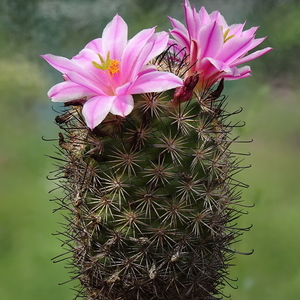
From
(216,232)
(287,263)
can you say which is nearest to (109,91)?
(216,232)

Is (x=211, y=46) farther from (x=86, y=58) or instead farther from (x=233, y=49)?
(x=86, y=58)

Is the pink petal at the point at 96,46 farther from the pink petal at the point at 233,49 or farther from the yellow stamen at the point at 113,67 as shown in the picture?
the pink petal at the point at 233,49

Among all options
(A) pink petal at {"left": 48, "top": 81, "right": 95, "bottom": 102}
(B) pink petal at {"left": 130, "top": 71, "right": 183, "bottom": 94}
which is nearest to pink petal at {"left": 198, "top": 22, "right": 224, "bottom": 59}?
(B) pink petal at {"left": 130, "top": 71, "right": 183, "bottom": 94}

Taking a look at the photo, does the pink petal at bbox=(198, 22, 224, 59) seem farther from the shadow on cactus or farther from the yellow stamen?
the yellow stamen

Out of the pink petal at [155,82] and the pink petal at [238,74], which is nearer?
the pink petal at [155,82]

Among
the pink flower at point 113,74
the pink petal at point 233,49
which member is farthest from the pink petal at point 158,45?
the pink petal at point 233,49

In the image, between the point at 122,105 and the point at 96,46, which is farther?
the point at 96,46

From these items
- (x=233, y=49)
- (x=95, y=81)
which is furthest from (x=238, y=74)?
(x=95, y=81)

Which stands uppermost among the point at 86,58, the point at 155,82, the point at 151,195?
the point at 86,58

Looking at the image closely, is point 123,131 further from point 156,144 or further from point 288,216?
point 288,216
